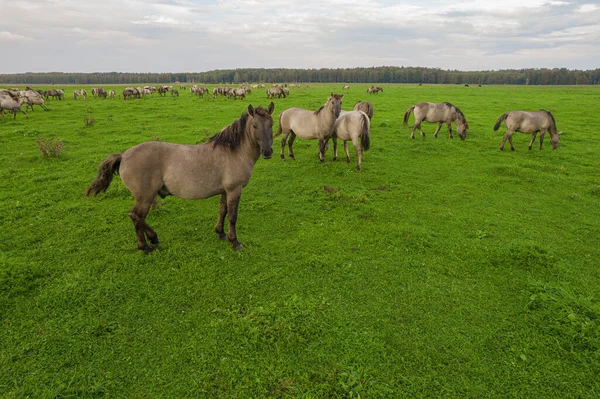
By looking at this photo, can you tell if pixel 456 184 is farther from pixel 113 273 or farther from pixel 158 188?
pixel 113 273

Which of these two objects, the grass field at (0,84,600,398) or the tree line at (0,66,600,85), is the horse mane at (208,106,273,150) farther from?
the tree line at (0,66,600,85)

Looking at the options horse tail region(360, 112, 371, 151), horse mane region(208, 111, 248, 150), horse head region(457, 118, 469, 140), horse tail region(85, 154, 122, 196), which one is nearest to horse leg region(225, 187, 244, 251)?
horse mane region(208, 111, 248, 150)

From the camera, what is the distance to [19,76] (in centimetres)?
13500

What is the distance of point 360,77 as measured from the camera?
126438 millimetres

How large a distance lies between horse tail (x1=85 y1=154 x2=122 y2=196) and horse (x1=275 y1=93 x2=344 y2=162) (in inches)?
271

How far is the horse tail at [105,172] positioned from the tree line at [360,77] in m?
113

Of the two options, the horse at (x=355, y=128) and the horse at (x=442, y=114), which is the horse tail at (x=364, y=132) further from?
the horse at (x=442, y=114)

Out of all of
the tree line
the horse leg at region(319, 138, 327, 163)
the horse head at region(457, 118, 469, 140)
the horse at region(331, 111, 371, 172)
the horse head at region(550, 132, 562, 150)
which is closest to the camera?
the horse at region(331, 111, 371, 172)

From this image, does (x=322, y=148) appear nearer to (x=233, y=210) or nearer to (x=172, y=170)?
(x=233, y=210)

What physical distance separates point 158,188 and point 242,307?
8.49 ft

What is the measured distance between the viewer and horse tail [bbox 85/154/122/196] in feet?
16.9

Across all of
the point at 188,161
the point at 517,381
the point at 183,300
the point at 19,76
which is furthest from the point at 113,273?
the point at 19,76

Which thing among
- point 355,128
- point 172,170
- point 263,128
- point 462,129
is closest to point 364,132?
point 355,128

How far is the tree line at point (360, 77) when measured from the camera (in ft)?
344
